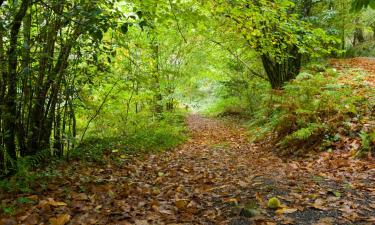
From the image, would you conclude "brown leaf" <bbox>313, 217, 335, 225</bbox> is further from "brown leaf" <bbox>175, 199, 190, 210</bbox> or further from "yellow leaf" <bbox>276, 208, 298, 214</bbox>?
"brown leaf" <bbox>175, 199, 190, 210</bbox>

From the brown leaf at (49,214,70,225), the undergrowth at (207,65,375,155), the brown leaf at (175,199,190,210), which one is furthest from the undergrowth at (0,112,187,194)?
the undergrowth at (207,65,375,155)

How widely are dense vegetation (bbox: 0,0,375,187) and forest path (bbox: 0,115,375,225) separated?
751 mm

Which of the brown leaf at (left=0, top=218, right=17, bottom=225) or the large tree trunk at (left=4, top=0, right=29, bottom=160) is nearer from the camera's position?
the brown leaf at (left=0, top=218, right=17, bottom=225)

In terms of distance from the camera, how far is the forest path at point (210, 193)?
335 centimetres

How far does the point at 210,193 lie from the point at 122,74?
5160 millimetres

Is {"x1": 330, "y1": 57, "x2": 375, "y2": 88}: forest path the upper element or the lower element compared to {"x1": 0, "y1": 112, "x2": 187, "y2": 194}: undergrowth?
upper

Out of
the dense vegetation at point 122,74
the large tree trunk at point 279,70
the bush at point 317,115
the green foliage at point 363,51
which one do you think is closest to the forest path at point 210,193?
the bush at point 317,115

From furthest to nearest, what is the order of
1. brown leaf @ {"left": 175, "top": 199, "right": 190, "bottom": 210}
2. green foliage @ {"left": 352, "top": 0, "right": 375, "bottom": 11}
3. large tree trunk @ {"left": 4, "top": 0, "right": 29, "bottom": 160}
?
large tree trunk @ {"left": 4, "top": 0, "right": 29, "bottom": 160} → brown leaf @ {"left": 175, "top": 199, "right": 190, "bottom": 210} → green foliage @ {"left": 352, "top": 0, "right": 375, "bottom": 11}

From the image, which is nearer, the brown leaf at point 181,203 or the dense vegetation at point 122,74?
the brown leaf at point 181,203

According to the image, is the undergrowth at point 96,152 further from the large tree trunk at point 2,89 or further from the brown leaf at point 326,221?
the brown leaf at point 326,221

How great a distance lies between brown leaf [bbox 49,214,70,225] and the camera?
10.2 feet

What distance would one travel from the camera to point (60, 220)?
3141 millimetres

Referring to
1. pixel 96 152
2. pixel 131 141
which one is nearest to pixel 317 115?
pixel 131 141

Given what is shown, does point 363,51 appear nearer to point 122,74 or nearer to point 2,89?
point 122,74
